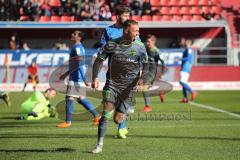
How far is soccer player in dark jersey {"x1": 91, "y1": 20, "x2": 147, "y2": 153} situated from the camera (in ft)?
29.0

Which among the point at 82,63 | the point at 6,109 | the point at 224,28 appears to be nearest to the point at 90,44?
the point at 224,28

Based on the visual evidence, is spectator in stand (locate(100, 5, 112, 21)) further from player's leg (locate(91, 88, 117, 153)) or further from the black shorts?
player's leg (locate(91, 88, 117, 153))

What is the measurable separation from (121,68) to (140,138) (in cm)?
186

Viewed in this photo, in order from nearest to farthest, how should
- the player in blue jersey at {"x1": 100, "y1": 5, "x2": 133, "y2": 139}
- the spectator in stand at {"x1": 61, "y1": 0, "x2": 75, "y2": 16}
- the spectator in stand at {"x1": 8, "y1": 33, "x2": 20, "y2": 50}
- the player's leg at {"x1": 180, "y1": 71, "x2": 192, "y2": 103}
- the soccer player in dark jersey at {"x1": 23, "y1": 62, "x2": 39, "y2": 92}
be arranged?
the player in blue jersey at {"x1": 100, "y1": 5, "x2": 133, "y2": 139} → the player's leg at {"x1": 180, "y1": 71, "x2": 192, "y2": 103} → the soccer player in dark jersey at {"x1": 23, "y1": 62, "x2": 39, "y2": 92} → the spectator in stand at {"x1": 8, "y1": 33, "x2": 20, "y2": 50} → the spectator in stand at {"x1": 61, "y1": 0, "x2": 75, "y2": 16}

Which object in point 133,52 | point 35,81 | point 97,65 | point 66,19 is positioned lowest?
point 35,81

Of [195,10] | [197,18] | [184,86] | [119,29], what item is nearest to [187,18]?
[197,18]

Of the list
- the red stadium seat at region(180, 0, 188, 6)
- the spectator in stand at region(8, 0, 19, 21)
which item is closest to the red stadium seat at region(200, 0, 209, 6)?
the red stadium seat at region(180, 0, 188, 6)

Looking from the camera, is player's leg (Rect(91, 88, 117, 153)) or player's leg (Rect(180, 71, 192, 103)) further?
player's leg (Rect(180, 71, 192, 103))

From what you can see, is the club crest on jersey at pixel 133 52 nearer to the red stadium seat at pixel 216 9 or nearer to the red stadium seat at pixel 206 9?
the red stadium seat at pixel 206 9

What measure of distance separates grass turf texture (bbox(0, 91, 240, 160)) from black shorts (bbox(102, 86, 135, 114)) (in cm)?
67

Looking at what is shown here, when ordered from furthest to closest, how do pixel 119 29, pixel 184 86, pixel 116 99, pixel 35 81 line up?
pixel 35 81, pixel 184 86, pixel 119 29, pixel 116 99

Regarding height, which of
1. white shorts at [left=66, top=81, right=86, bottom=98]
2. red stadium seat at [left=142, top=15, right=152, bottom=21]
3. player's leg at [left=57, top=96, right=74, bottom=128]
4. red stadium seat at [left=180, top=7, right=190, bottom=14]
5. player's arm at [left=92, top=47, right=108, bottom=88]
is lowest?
red stadium seat at [left=142, top=15, right=152, bottom=21]

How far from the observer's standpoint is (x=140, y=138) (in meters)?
10.5

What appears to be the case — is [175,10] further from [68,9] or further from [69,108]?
[69,108]
